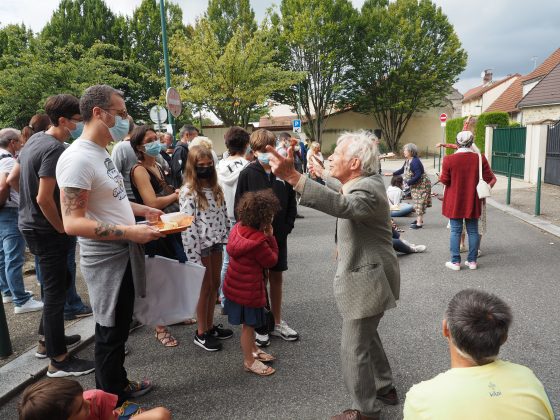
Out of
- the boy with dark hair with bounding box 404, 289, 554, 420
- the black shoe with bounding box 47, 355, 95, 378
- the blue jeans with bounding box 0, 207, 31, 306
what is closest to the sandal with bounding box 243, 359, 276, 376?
the black shoe with bounding box 47, 355, 95, 378

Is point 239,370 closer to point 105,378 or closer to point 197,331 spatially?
point 197,331

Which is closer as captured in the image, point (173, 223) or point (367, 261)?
point (367, 261)

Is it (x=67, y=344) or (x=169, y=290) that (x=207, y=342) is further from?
(x=67, y=344)

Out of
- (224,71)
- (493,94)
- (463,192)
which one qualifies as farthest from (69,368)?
(493,94)

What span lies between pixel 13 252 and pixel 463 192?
5594 millimetres

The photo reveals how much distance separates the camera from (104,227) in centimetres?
238

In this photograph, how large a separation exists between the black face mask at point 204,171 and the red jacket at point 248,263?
68cm

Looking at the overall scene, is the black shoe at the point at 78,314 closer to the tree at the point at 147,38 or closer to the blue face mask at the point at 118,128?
the blue face mask at the point at 118,128

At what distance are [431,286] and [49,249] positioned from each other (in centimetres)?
426

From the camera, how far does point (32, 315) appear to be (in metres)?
4.50

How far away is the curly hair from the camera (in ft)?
A: 10.5

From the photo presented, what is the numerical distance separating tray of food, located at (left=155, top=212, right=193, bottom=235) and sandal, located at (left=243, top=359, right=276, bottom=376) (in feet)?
4.44

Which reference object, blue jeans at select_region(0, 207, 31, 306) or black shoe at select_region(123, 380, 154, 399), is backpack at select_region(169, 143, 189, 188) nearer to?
blue jeans at select_region(0, 207, 31, 306)

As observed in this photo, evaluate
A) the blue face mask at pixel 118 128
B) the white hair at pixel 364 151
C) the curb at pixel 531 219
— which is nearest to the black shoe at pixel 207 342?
the blue face mask at pixel 118 128
